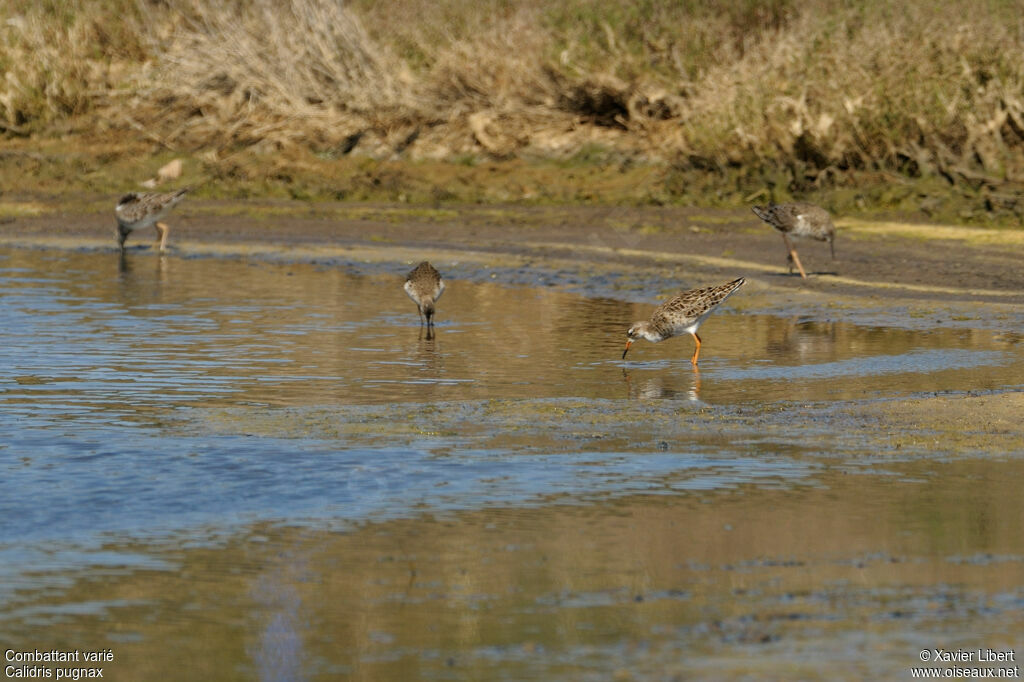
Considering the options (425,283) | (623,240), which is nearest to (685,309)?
(425,283)

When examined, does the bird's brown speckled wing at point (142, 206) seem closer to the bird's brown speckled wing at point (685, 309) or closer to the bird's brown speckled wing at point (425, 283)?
the bird's brown speckled wing at point (425, 283)

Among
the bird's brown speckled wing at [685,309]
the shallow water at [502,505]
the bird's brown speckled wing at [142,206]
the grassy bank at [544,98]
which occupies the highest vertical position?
the grassy bank at [544,98]

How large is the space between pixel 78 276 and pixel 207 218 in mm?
6756

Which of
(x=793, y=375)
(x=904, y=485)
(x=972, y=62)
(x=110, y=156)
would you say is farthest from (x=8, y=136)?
(x=904, y=485)

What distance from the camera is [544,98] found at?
28.2m

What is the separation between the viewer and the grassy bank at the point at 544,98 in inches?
938

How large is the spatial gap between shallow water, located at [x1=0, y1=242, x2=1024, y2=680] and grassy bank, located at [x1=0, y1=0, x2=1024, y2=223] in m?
9.91

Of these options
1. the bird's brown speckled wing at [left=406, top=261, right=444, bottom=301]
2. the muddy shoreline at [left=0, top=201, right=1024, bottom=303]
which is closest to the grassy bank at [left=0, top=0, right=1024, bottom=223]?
the muddy shoreline at [left=0, top=201, right=1024, bottom=303]

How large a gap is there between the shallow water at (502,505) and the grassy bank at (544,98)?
9.91m

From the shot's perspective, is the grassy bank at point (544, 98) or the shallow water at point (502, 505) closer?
the shallow water at point (502, 505)

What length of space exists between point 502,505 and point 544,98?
20668mm

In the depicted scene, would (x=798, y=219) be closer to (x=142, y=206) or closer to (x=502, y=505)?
(x=142, y=206)

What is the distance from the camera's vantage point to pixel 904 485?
27.5ft

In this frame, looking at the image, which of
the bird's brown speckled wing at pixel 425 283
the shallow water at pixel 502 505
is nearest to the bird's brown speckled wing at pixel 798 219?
the shallow water at pixel 502 505
